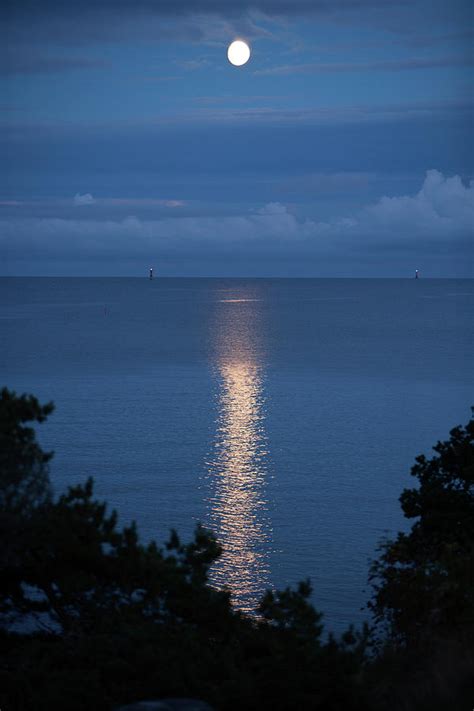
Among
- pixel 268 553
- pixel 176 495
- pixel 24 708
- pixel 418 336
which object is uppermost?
pixel 418 336

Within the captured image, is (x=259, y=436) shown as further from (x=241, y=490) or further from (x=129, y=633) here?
(x=129, y=633)

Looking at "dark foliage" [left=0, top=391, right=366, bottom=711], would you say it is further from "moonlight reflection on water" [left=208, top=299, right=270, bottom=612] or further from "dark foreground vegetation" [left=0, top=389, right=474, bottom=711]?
"moonlight reflection on water" [left=208, top=299, right=270, bottom=612]

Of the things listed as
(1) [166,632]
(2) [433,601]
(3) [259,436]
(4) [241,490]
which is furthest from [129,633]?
(3) [259,436]

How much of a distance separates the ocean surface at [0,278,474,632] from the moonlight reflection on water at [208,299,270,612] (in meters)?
0.10

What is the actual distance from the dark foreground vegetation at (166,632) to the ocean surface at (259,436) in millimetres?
11262

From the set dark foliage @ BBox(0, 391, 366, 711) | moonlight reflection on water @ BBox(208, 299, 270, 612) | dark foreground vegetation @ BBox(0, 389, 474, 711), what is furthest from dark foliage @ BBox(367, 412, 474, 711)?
moonlight reflection on water @ BBox(208, 299, 270, 612)

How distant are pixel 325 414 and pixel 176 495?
78.2 feet

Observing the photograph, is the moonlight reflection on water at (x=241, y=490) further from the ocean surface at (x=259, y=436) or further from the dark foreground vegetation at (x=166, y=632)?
the dark foreground vegetation at (x=166, y=632)

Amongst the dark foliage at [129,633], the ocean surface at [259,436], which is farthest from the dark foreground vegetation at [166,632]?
the ocean surface at [259,436]

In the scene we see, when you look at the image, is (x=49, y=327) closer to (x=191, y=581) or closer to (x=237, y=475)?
(x=237, y=475)

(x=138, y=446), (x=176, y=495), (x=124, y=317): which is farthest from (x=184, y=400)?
(x=124, y=317)

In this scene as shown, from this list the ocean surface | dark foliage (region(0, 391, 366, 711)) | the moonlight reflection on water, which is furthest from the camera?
the ocean surface

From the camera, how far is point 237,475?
45250 mm

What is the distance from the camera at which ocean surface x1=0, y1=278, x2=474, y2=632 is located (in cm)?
3422
